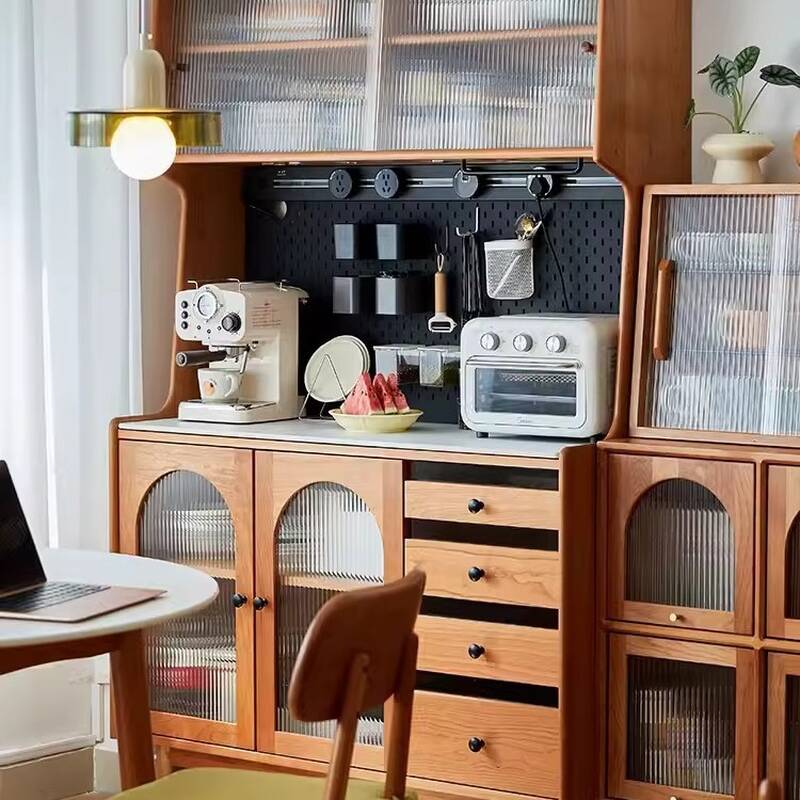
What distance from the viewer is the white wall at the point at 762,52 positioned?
3816 mm

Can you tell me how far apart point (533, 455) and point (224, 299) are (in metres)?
1.01

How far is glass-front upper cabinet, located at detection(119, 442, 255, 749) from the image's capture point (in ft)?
13.0

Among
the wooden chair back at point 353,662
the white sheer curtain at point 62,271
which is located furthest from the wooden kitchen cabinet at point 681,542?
the white sheer curtain at point 62,271

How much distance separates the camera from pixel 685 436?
3.60 meters

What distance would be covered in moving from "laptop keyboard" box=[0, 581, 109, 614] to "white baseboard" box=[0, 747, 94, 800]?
1.46 metres

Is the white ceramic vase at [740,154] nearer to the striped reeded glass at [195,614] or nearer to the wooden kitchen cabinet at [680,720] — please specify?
the wooden kitchen cabinet at [680,720]

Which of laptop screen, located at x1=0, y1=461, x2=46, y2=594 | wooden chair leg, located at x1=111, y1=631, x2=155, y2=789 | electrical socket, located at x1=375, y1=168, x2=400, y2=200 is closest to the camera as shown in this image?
laptop screen, located at x1=0, y1=461, x2=46, y2=594

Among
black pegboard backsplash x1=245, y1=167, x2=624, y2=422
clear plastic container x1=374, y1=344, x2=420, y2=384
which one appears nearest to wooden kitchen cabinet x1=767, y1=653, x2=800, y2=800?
black pegboard backsplash x1=245, y1=167, x2=624, y2=422

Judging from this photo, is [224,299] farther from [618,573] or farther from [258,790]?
[258,790]

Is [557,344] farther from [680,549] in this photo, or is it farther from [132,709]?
[132,709]

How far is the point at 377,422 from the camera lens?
3.91 metres

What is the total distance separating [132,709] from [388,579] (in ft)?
2.86

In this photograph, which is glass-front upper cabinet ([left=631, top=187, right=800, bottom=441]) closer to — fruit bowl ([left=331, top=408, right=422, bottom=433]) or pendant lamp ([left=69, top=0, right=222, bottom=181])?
fruit bowl ([left=331, top=408, right=422, bottom=433])

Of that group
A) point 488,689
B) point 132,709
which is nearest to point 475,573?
point 488,689
